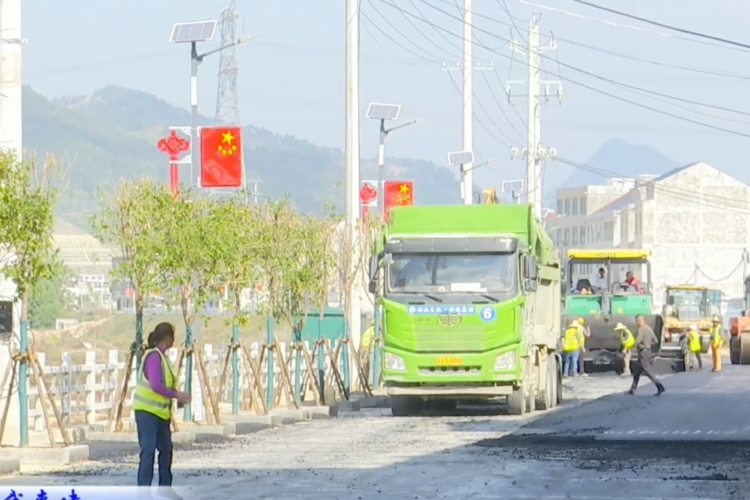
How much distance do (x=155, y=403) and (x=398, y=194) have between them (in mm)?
33027

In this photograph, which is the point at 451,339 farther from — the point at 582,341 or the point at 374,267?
the point at 582,341

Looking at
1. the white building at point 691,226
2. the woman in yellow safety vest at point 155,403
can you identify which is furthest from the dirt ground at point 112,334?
the woman in yellow safety vest at point 155,403

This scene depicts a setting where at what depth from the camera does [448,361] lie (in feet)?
98.8

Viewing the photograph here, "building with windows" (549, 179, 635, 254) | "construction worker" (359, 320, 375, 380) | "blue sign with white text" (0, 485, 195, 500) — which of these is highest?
"building with windows" (549, 179, 635, 254)

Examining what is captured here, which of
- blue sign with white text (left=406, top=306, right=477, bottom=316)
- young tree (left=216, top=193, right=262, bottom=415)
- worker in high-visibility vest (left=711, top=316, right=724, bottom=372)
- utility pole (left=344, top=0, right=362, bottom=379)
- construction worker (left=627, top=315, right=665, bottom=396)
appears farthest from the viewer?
worker in high-visibility vest (left=711, top=316, right=724, bottom=372)

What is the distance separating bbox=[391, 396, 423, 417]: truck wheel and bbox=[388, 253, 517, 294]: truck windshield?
2.53m

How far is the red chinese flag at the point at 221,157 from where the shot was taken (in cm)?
3031

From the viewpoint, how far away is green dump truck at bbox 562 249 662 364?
51.5 m

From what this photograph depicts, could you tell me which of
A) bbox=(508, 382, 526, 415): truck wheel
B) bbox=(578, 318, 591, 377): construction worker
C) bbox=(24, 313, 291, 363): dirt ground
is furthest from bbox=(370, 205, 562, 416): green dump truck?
bbox=(24, 313, 291, 363): dirt ground

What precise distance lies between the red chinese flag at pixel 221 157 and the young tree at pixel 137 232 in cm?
507

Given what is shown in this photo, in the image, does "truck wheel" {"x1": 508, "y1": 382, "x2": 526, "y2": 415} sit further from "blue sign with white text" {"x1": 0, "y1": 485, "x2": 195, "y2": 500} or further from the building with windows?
the building with windows

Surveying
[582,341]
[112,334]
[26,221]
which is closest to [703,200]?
[112,334]

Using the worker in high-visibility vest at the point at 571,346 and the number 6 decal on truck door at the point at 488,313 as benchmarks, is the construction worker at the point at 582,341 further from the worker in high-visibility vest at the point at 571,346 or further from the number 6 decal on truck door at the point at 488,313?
the number 6 decal on truck door at the point at 488,313

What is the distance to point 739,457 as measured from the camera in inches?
861
